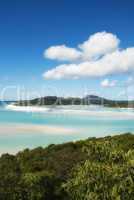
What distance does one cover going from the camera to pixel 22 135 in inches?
1730

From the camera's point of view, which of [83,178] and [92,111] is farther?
[92,111]

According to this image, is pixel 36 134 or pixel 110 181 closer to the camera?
pixel 110 181

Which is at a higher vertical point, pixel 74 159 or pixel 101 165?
pixel 101 165

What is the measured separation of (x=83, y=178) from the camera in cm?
948

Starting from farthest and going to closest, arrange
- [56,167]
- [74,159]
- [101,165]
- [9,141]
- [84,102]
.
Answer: [84,102], [9,141], [74,159], [56,167], [101,165]

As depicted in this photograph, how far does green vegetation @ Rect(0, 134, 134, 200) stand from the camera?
8.98m

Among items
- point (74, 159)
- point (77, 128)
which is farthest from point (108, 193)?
point (77, 128)

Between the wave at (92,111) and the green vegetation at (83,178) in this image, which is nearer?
the green vegetation at (83,178)

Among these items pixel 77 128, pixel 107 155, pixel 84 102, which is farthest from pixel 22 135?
pixel 84 102

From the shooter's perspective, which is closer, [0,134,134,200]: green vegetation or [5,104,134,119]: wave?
[0,134,134,200]: green vegetation

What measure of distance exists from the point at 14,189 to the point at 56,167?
6969 millimetres

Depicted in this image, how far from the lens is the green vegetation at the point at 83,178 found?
354 inches

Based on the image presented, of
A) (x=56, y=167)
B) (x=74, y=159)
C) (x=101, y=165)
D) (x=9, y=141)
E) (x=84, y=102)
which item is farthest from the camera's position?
(x=84, y=102)

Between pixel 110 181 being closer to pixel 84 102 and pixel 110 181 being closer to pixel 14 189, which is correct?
pixel 14 189
